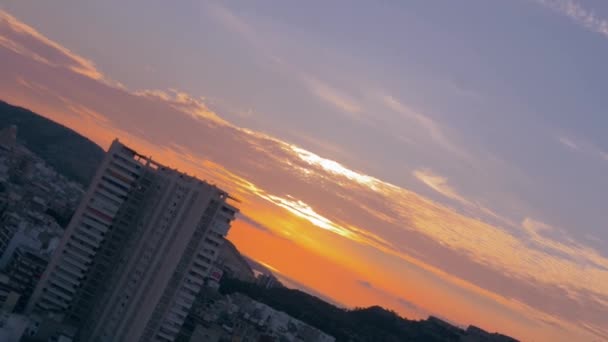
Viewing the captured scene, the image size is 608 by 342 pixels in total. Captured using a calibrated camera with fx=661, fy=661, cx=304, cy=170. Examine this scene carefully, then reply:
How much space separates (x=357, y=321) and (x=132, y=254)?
7264 centimetres

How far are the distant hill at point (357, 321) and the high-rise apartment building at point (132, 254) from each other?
5252 centimetres

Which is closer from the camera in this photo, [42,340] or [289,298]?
[42,340]

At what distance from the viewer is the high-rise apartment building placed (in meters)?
54.8

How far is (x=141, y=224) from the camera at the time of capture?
5928cm

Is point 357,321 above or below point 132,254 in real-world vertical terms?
above

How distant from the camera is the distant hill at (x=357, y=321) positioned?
372 ft

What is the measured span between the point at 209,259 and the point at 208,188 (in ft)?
19.8

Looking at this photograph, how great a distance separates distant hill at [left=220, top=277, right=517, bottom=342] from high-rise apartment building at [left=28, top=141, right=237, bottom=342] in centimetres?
5252

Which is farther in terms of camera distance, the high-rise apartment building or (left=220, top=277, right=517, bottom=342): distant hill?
(left=220, top=277, right=517, bottom=342): distant hill

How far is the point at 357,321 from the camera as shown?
123 m

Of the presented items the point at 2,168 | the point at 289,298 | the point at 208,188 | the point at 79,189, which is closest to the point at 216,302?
the point at 289,298

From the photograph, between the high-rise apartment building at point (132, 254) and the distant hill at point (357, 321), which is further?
the distant hill at point (357, 321)

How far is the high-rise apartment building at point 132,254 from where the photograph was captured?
54.8 metres

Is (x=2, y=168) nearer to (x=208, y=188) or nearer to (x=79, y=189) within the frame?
(x=79, y=189)
